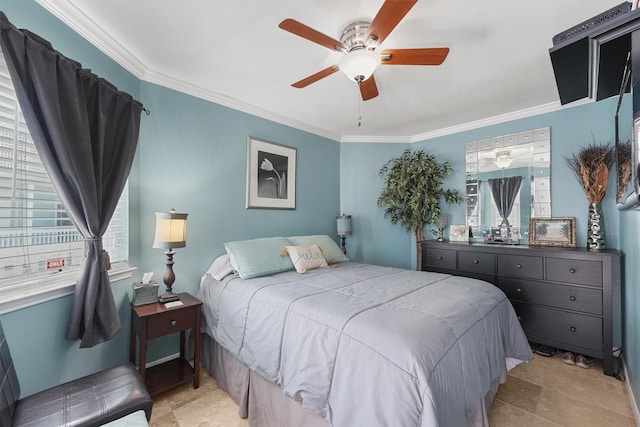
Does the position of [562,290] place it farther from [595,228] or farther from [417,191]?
[417,191]

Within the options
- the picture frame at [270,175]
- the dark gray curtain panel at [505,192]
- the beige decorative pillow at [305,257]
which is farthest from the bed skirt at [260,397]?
the dark gray curtain panel at [505,192]

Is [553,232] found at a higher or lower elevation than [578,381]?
higher

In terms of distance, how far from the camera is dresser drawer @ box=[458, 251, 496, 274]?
114 inches

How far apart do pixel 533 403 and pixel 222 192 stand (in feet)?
10.2

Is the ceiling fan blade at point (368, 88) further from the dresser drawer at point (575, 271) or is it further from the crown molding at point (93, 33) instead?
the dresser drawer at point (575, 271)

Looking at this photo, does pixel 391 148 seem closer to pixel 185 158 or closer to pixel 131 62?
pixel 185 158

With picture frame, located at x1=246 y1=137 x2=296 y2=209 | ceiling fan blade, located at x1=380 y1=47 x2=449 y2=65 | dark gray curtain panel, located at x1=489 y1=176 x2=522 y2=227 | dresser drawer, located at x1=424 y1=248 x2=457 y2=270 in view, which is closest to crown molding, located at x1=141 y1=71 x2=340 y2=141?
picture frame, located at x1=246 y1=137 x2=296 y2=209

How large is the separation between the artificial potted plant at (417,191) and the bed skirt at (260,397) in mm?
2035

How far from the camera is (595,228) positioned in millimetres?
2549

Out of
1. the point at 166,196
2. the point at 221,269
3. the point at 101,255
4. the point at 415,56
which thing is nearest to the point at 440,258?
the point at 415,56

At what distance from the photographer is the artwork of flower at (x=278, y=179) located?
10.6ft

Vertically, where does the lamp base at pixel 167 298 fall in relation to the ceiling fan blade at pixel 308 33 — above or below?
below

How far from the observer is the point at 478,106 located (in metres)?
3.03

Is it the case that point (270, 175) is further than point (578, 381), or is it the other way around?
point (270, 175)
